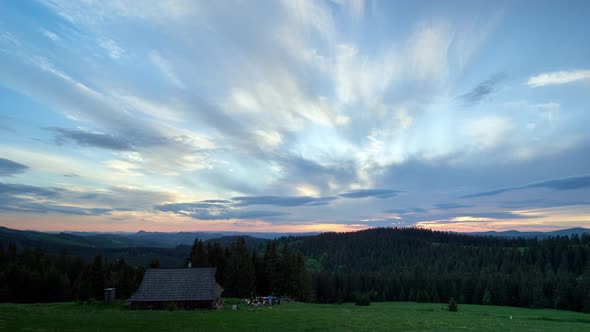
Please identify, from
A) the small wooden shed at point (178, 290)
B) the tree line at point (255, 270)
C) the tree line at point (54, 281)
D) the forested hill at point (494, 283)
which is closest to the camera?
the small wooden shed at point (178, 290)

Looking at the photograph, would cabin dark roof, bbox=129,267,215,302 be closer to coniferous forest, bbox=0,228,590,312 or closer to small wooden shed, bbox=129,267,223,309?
small wooden shed, bbox=129,267,223,309

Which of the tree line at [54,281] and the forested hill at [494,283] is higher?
the tree line at [54,281]

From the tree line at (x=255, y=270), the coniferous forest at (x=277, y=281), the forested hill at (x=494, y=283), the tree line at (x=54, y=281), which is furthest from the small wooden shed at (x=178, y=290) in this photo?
the forested hill at (x=494, y=283)

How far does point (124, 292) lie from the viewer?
6450 cm

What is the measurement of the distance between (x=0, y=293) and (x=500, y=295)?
119 meters

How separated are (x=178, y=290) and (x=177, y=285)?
89cm

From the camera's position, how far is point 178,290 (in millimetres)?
46531

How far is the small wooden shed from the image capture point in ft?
147

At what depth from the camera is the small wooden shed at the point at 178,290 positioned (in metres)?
44.9

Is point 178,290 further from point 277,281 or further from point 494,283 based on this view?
point 494,283

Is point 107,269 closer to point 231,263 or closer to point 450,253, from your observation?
point 231,263

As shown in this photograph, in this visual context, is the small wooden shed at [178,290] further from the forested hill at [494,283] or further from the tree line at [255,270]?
the forested hill at [494,283]

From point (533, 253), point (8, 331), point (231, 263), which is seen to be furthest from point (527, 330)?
point (533, 253)

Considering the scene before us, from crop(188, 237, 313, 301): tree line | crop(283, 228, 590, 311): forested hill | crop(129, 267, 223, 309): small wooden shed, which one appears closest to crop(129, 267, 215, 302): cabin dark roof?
crop(129, 267, 223, 309): small wooden shed
